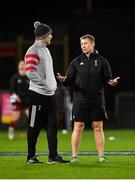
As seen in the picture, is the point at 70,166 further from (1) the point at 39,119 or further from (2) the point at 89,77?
(2) the point at 89,77

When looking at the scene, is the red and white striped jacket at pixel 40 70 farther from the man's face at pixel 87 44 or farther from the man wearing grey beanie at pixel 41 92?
the man's face at pixel 87 44

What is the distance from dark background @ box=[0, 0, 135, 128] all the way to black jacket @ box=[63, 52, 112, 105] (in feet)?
54.8

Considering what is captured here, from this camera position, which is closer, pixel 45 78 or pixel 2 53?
pixel 45 78

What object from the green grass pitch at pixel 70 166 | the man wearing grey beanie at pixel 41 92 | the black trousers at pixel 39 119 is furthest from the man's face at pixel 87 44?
the green grass pitch at pixel 70 166

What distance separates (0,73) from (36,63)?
18934mm

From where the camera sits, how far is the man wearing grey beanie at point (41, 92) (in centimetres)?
1106

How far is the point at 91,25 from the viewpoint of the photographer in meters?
28.2

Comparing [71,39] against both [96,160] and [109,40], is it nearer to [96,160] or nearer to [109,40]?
[109,40]

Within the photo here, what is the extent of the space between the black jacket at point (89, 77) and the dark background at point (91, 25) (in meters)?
16.7

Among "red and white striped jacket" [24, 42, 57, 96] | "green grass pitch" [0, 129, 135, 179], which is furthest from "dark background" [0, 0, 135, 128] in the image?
"red and white striped jacket" [24, 42, 57, 96]

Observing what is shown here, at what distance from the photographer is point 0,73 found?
2984 centimetres

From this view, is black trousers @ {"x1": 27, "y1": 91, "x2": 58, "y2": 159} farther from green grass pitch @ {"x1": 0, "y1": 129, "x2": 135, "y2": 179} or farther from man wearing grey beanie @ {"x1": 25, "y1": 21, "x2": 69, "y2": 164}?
green grass pitch @ {"x1": 0, "y1": 129, "x2": 135, "y2": 179}

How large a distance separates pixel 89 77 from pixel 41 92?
30.1 inches

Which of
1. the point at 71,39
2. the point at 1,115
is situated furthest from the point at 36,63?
the point at 71,39
